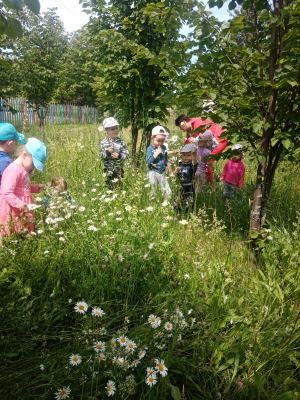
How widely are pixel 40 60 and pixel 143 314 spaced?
33.9ft

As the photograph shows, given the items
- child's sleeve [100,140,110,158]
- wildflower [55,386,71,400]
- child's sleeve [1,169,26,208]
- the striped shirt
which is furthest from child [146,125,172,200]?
wildflower [55,386,71,400]

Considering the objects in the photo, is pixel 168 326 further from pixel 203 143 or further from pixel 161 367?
pixel 203 143

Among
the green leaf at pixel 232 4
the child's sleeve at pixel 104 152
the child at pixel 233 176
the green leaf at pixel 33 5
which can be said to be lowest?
the child at pixel 233 176

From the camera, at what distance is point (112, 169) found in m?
4.54

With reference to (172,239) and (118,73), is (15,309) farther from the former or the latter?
(118,73)

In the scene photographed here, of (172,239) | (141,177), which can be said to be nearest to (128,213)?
(172,239)

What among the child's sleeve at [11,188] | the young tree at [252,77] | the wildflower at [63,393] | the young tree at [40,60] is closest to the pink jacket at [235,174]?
the young tree at [252,77]

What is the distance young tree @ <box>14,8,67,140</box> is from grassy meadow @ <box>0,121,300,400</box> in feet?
26.9

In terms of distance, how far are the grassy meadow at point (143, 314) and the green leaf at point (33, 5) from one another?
1.43 metres

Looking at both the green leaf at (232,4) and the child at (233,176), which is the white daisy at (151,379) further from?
the child at (233,176)

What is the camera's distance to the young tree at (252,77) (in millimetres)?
2324

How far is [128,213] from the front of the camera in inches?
127

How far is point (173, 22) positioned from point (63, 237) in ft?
6.80

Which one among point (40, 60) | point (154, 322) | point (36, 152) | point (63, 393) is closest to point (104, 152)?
point (36, 152)
